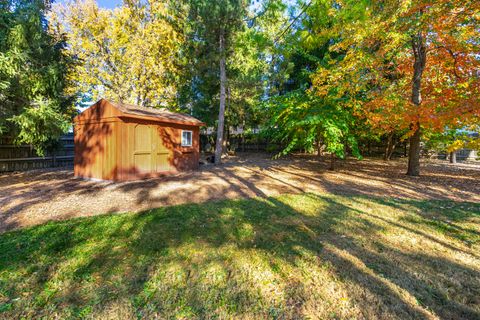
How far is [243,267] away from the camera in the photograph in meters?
2.63

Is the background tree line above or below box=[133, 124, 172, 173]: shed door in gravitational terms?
above

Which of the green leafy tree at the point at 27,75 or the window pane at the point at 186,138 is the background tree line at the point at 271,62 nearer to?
the green leafy tree at the point at 27,75

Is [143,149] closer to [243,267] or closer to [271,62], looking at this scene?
[243,267]

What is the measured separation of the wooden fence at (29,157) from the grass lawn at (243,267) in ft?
27.2

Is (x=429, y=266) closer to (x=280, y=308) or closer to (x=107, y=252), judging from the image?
(x=280, y=308)

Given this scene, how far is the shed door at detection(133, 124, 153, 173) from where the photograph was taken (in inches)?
294

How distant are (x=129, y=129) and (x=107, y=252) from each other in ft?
16.8

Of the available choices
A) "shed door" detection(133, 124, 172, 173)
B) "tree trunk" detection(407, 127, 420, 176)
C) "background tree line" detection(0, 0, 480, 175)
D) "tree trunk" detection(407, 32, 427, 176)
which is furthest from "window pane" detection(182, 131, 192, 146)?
"tree trunk" detection(407, 127, 420, 176)

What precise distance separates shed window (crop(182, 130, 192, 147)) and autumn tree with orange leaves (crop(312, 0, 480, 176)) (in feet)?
17.2

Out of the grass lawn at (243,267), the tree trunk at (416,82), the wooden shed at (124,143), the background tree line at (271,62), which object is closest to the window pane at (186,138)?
the wooden shed at (124,143)

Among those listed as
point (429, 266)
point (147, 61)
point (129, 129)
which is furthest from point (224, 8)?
point (429, 266)

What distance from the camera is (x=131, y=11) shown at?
13273 mm

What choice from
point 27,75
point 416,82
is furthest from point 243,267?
point 416,82

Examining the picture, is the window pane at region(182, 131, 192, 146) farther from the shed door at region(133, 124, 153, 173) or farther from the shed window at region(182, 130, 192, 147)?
the shed door at region(133, 124, 153, 173)
